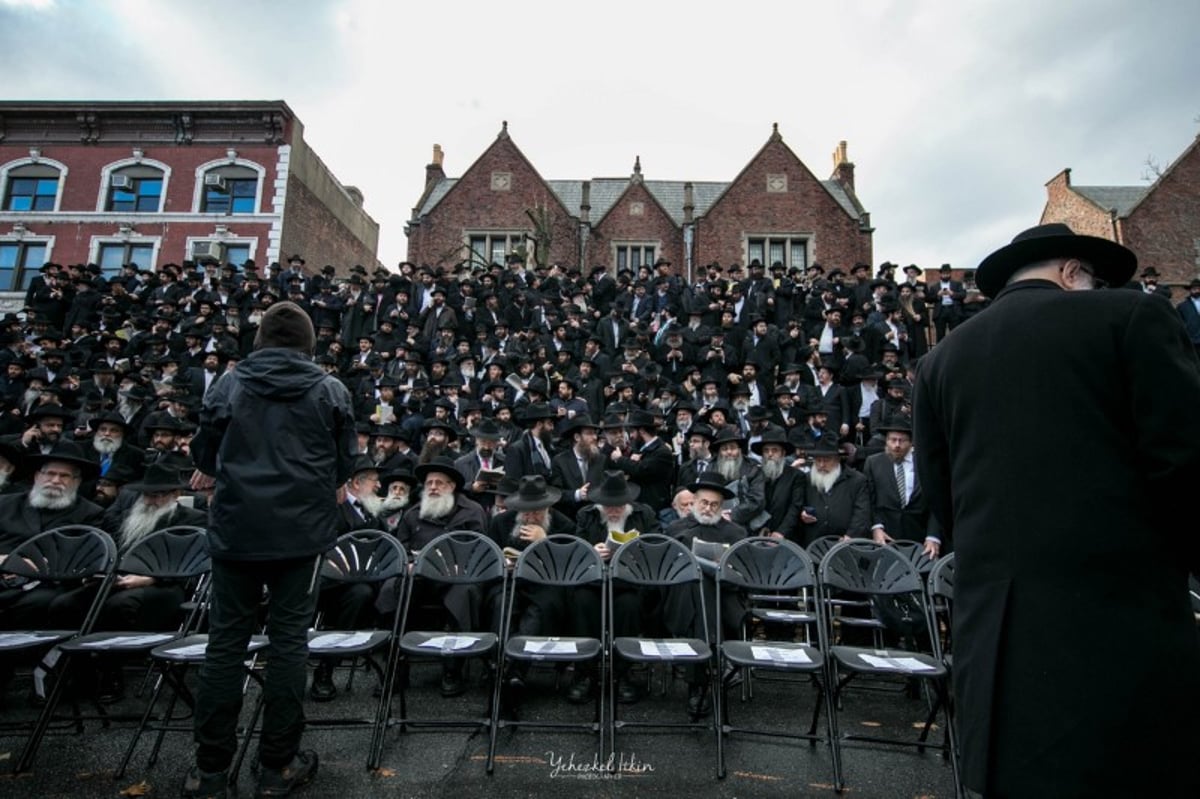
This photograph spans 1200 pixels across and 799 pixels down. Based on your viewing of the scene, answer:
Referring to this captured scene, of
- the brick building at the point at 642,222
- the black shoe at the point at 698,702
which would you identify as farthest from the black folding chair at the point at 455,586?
the brick building at the point at 642,222

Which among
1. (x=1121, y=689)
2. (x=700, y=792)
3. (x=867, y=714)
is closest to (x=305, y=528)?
(x=700, y=792)

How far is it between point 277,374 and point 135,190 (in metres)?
29.2

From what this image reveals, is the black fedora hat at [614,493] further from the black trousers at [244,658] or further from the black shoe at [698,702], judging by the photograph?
the black trousers at [244,658]

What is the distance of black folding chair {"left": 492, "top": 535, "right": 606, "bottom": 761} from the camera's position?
4008 mm

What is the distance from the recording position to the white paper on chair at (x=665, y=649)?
3.99m

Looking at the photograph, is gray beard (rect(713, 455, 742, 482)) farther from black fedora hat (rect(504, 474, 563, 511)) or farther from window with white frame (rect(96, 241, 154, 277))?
window with white frame (rect(96, 241, 154, 277))

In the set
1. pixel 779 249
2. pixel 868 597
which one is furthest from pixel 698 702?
pixel 779 249

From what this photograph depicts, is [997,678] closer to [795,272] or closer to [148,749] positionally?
[148,749]

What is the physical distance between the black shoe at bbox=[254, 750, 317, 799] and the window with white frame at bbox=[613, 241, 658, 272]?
2530 centimetres

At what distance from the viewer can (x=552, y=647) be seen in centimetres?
423

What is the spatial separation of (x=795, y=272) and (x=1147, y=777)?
15.2m

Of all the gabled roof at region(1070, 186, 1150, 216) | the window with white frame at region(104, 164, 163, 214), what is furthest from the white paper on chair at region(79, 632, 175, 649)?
the gabled roof at region(1070, 186, 1150, 216)

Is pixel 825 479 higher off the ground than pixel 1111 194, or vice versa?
pixel 1111 194

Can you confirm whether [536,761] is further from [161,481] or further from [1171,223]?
[1171,223]
